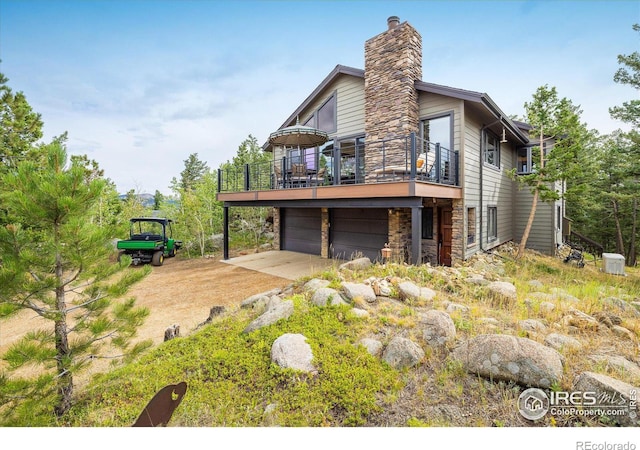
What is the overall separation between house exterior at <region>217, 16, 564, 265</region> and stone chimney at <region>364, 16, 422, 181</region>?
3 cm

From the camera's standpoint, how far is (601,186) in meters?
15.4

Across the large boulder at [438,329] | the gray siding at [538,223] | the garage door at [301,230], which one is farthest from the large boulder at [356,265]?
the gray siding at [538,223]

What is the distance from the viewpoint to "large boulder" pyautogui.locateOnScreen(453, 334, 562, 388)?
7.40ft

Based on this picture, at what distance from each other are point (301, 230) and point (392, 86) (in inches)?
244

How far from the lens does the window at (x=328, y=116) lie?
32.5 ft

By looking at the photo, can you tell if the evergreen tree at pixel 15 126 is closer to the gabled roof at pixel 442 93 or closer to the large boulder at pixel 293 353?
the gabled roof at pixel 442 93

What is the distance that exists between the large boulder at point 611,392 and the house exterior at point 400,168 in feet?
12.5

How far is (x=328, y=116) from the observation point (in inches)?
400

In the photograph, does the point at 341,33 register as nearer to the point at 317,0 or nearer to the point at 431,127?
the point at 317,0

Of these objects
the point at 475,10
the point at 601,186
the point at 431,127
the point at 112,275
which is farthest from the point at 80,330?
the point at 601,186

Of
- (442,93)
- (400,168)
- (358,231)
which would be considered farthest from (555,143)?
(358,231)

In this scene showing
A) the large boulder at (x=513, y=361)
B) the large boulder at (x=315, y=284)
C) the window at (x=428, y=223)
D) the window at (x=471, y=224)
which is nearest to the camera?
the large boulder at (x=513, y=361)

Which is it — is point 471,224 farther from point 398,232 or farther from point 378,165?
point 378,165
